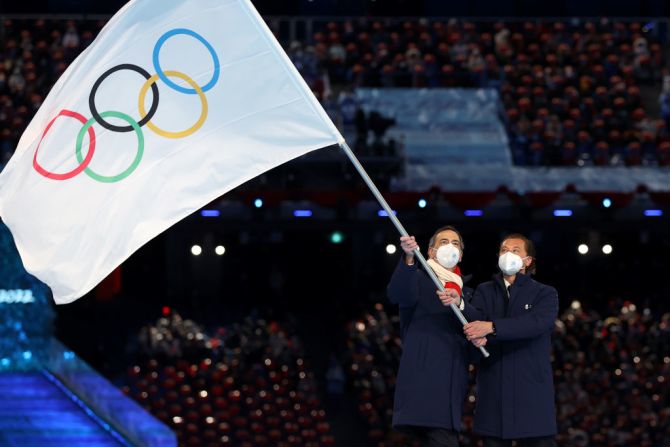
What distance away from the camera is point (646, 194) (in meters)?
17.9

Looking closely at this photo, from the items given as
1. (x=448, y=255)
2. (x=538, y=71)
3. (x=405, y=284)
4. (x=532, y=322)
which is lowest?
(x=532, y=322)

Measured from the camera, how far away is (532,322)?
18.6 ft

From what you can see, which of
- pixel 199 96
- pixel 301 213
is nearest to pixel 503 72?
pixel 301 213

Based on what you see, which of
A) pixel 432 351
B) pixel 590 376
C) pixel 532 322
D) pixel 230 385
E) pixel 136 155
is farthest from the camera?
pixel 590 376

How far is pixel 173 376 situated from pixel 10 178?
10.3 m

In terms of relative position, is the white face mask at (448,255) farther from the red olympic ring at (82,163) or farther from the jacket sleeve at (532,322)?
the red olympic ring at (82,163)

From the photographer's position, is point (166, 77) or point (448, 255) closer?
point (448, 255)

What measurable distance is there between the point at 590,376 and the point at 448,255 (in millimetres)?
10907

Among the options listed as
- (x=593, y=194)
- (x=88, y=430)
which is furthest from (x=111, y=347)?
(x=593, y=194)

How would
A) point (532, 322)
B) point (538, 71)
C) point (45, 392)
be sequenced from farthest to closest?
point (538, 71) → point (45, 392) → point (532, 322)

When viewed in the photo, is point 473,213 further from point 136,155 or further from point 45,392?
point 136,155

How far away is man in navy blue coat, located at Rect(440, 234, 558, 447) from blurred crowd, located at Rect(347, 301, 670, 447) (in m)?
9.14

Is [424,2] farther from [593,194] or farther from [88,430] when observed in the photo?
[88,430]

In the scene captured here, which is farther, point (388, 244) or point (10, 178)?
point (388, 244)
